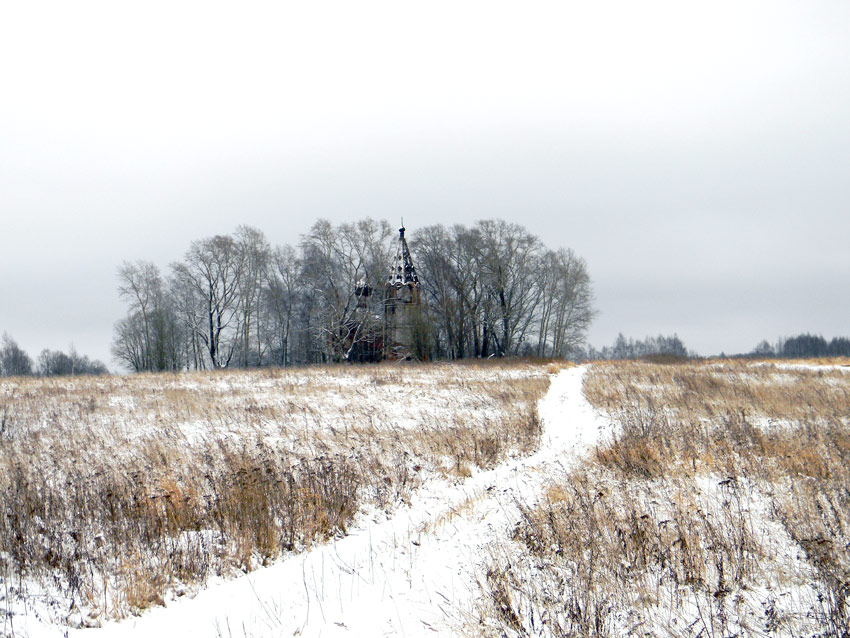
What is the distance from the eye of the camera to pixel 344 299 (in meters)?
44.9

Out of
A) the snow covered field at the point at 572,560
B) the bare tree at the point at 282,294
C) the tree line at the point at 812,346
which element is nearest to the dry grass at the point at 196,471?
the snow covered field at the point at 572,560

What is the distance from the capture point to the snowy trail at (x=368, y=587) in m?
3.96

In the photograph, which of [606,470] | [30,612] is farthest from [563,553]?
[30,612]

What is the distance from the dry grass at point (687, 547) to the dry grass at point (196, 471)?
8.35 feet

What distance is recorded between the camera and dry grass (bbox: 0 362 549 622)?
199 inches

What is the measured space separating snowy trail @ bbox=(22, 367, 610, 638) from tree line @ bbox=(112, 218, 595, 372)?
3653 centimetres

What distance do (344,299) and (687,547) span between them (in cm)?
4153

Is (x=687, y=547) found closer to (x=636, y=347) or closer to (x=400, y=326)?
(x=400, y=326)

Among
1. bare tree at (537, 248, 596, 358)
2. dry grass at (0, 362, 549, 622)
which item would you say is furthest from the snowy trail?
bare tree at (537, 248, 596, 358)

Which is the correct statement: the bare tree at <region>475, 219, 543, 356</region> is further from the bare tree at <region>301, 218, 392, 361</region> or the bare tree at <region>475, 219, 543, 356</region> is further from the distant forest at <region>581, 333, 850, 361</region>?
the distant forest at <region>581, 333, 850, 361</region>

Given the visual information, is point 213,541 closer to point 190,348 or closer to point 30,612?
point 30,612

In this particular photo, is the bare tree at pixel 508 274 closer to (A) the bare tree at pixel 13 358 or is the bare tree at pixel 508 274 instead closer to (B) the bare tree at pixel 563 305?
(B) the bare tree at pixel 563 305

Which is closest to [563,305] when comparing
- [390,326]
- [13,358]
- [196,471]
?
[390,326]

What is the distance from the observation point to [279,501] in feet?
21.3
